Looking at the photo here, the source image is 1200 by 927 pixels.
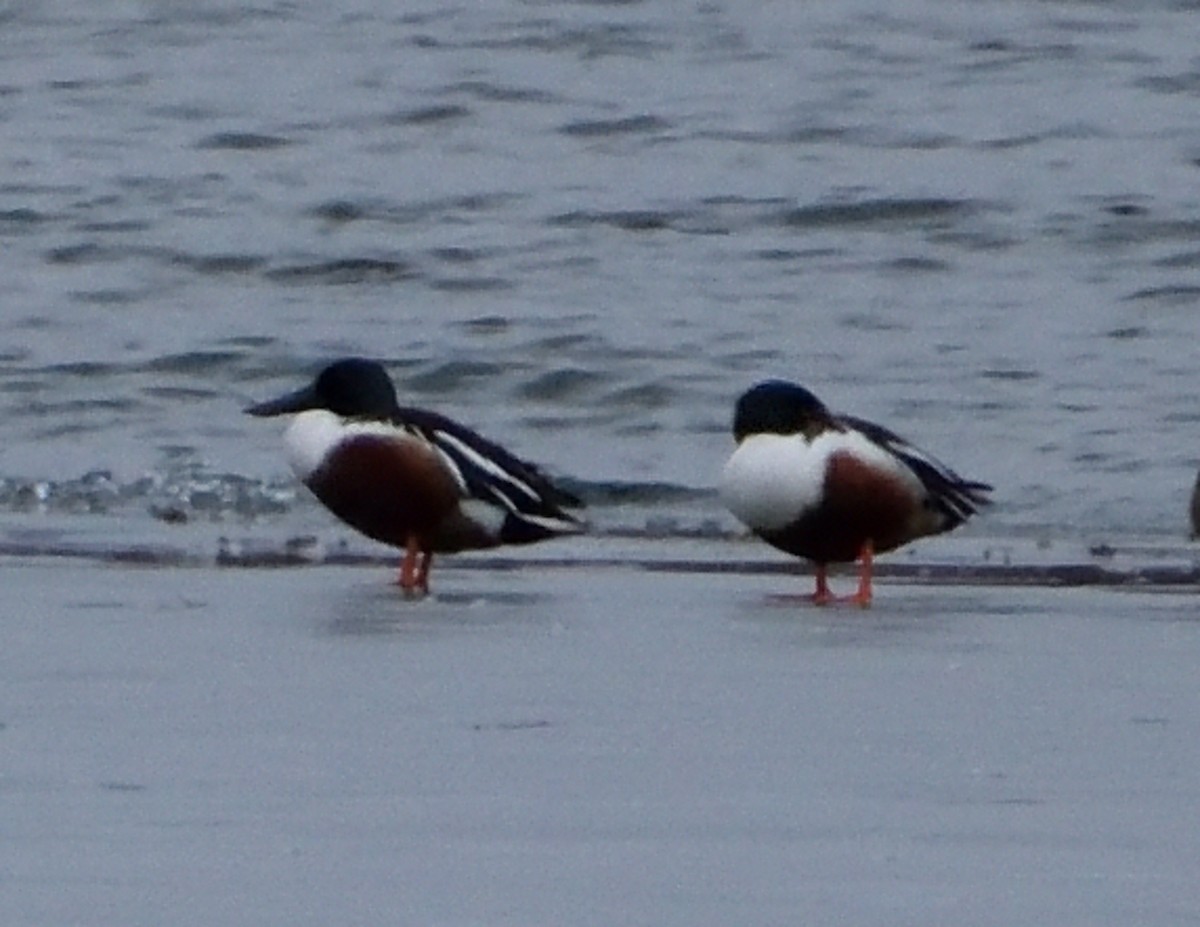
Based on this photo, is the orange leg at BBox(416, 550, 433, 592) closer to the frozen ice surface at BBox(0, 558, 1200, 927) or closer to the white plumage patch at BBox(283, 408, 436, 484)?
the white plumage patch at BBox(283, 408, 436, 484)

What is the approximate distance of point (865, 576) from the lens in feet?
31.4

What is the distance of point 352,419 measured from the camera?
10227mm

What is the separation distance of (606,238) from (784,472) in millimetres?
8650

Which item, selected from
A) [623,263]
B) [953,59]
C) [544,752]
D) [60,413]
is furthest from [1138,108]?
[544,752]

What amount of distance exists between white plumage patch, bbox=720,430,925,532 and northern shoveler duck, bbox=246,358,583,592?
1.89 ft

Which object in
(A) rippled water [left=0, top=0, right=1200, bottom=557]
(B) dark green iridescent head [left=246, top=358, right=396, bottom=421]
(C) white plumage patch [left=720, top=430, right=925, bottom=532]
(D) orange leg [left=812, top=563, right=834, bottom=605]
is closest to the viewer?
(D) orange leg [left=812, top=563, right=834, bottom=605]

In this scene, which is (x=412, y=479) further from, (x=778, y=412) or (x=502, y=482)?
(x=778, y=412)

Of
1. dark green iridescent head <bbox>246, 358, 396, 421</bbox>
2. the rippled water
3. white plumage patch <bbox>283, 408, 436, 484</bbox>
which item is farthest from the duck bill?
the rippled water

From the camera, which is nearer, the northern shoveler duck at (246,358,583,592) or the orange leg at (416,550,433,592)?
the orange leg at (416,550,433,592)

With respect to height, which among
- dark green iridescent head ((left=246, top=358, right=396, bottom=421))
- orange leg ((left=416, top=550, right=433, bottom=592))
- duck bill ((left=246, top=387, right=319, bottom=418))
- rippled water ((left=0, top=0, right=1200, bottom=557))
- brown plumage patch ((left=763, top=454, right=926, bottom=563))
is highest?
dark green iridescent head ((left=246, top=358, right=396, bottom=421))

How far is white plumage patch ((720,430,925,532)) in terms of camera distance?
31.8 feet

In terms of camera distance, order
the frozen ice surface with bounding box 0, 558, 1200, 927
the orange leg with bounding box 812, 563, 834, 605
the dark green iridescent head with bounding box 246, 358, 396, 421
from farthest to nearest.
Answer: the dark green iridescent head with bounding box 246, 358, 396, 421 < the orange leg with bounding box 812, 563, 834, 605 < the frozen ice surface with bounding box 0, 558, 1200, 927

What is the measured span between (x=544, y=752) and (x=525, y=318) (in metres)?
10.6

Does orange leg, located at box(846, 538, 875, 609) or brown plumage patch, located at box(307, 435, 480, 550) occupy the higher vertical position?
brown plumage patch, located at box(307, 435, 480, 550)
